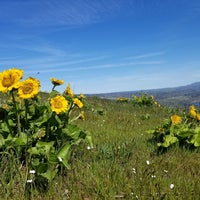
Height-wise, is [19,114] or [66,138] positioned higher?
[19,114]

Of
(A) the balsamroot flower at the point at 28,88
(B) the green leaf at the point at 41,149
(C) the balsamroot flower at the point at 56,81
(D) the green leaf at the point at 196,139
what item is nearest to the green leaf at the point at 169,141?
(D) the green leaf at the point at 196,139

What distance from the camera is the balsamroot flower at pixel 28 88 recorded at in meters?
3.74

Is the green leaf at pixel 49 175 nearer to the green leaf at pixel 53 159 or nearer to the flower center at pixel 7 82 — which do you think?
the green leaf at pixel 53 159

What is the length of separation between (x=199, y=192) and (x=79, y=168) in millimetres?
1554

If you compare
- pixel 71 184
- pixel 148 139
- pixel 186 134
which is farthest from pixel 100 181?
pixel 148 139

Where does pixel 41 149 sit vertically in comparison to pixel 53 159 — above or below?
above

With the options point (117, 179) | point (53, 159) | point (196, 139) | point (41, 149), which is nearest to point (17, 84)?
point (41, 149)

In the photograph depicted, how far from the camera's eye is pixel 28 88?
12.4 feet

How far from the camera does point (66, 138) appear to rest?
4.47m

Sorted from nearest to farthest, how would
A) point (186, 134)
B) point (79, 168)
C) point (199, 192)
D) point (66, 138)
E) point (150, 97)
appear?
point (199, 192)
point (79, 168)
point (66, 138)
point (186, 134)
point (150, 97)

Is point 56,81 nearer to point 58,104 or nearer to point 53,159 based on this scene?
point 58,104

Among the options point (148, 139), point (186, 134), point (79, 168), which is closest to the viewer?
point (79, 168)

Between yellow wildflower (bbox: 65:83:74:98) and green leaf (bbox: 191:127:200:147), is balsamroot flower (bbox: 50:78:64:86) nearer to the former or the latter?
yellow wildflower (bbox: 65:83:74:98)

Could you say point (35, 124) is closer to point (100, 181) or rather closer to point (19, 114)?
point (19, 114)
